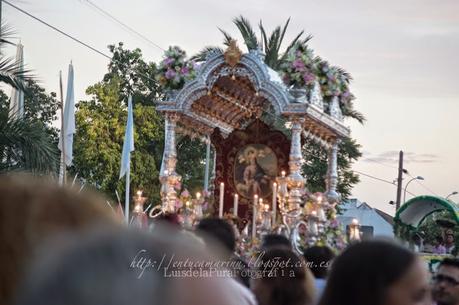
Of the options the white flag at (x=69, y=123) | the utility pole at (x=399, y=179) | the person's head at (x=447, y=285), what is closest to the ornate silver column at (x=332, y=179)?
the white flag at (x=69, y=123)

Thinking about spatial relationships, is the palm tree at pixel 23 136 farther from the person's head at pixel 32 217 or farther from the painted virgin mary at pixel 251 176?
the person's head at pixel 32 217

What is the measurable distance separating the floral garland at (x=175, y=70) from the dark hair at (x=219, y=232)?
8.64m

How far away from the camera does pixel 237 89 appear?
54.4 feet

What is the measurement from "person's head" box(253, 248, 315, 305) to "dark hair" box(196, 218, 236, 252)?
1430mm

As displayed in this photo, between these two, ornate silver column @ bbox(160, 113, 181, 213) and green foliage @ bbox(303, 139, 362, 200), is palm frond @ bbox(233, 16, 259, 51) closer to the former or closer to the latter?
ornate silver column @ bbox(160, 113, 181, 213)

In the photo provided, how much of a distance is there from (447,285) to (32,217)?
190 inches

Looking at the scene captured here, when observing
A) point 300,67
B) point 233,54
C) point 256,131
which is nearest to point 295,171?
point 300,67

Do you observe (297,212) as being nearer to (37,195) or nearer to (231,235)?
(231,235)

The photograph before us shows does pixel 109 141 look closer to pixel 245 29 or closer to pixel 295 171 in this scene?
pixel 245 29

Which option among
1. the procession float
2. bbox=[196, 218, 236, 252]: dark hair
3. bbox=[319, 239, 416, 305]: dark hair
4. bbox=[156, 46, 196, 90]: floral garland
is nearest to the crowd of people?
bbox=[319, 239, 416, 305]: dark hair

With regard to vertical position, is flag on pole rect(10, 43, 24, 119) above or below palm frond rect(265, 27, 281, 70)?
below

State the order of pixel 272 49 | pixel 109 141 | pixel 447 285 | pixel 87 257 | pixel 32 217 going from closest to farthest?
1. pixel 87 257
2. pixel 32 217
3. pixel 447 285
4. pixel 272 49
5. pixel 109 141

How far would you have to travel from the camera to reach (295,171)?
14797 mm

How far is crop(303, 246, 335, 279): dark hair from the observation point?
7090 mm
